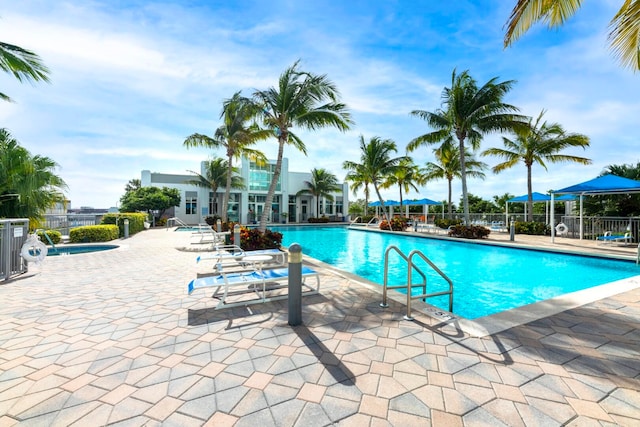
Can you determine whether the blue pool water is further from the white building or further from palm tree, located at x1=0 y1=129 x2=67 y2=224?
the white building

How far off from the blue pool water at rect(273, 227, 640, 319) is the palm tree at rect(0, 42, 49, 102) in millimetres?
8433

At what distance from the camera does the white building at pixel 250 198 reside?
27.5 metres

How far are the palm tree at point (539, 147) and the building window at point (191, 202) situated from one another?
85.0 ft

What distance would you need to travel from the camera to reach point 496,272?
7.70 metres

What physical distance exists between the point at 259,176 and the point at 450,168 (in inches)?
722

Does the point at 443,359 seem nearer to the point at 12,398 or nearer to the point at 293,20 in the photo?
the point at 12,398

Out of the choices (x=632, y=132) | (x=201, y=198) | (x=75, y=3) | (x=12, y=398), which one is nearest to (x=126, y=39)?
(x=75, y=3)

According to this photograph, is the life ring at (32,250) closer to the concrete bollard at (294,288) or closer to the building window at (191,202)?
the concrete bollard at (294,288)

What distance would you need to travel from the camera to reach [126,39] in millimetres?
5688

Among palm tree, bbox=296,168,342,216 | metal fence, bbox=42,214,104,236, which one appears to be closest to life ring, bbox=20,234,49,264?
metal fence, bbox=42,214,104,236

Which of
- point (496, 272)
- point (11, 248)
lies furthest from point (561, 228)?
point (11, 248)

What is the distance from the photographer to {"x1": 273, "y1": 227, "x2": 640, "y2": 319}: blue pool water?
216 inches

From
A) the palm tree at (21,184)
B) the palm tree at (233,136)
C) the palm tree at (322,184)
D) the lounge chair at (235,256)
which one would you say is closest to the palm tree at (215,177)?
the palm tree at (322,184)

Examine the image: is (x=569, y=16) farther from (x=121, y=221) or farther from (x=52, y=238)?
(x=121, y=221)
